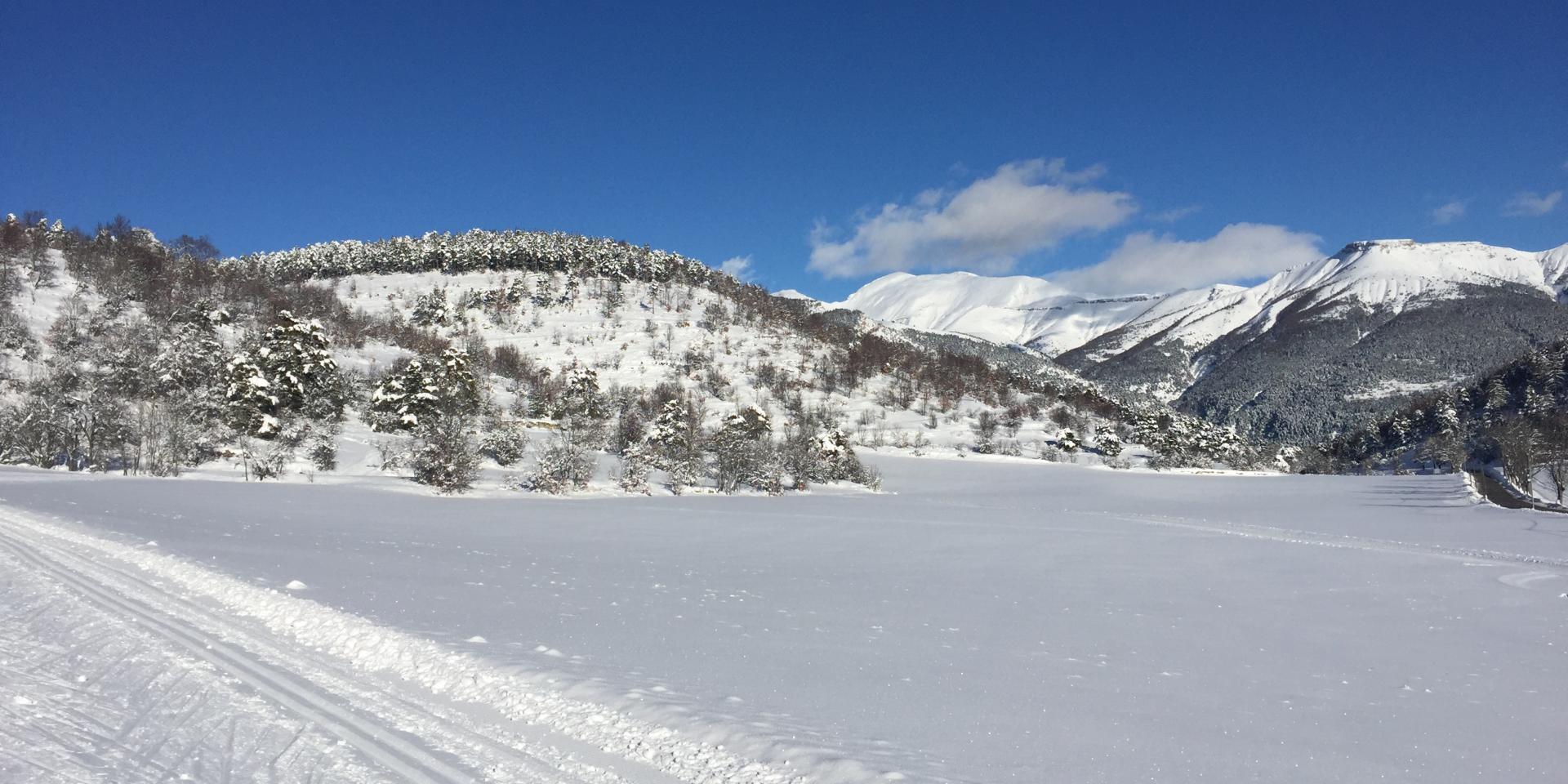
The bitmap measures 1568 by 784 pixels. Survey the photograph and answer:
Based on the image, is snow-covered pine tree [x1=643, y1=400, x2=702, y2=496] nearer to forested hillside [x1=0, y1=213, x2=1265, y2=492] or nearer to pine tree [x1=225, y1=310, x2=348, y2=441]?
forested hillside [x1=0, y1=213, x2=1265, y2=492]

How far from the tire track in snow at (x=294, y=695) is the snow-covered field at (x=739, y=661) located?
33 millimetres

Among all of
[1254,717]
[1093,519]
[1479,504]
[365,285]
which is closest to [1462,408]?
[1479,504]

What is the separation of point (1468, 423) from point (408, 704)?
136213 millimetres

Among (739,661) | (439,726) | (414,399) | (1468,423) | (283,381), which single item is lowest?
(739,661)

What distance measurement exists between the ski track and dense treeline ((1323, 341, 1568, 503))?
8998cm

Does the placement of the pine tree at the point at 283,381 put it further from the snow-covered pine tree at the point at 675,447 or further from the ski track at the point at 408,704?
the ski track at the point at 408,704

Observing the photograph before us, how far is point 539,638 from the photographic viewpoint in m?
8.65

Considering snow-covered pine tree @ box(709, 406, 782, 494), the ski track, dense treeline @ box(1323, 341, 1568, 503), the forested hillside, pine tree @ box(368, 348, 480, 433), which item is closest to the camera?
the ski track

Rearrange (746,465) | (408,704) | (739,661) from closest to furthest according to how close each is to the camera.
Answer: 1. (408,704)
2. (739,661)
3. (746,465)

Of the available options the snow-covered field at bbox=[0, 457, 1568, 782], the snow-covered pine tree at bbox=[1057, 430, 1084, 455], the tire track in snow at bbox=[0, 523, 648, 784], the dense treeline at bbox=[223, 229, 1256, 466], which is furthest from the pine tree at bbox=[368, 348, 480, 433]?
the snow-covered pine tree at bbox=[1057, 430, 1084, 455]

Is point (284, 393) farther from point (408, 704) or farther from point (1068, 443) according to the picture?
point (1068, 443)

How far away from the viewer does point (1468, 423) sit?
101125 mm

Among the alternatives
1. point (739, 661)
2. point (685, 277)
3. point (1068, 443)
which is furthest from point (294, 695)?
point (685, 277)

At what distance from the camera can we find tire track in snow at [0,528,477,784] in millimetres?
5156
